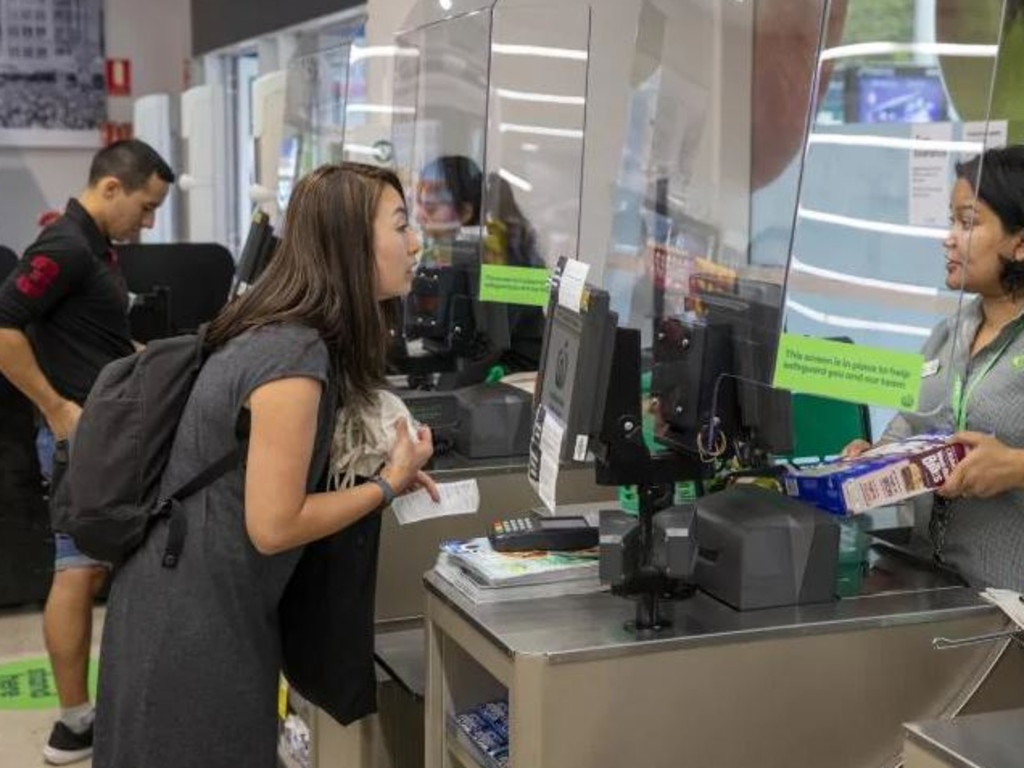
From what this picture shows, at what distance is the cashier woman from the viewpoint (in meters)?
2.01

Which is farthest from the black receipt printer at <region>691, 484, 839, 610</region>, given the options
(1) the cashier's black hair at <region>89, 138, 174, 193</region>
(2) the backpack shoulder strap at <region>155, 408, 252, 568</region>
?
(1) the cashier's black hair at <region>89, 138, 174, 193</region>

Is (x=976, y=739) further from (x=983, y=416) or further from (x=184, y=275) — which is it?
(x=184, y=275)

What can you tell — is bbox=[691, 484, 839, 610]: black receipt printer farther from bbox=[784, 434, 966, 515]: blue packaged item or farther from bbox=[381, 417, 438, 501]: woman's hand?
bbox=[381, 417, 438, 501]: woman's hand

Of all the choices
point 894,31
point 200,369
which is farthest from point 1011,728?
point 894,31

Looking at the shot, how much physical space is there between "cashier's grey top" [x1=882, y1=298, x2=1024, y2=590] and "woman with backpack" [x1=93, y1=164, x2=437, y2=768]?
85 centimetres

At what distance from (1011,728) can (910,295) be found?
806 mm

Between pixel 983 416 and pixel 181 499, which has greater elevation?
pixel 983 416

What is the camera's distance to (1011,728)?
4.98 ft

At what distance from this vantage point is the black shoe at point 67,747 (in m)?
3.45

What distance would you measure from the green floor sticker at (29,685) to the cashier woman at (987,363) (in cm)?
260

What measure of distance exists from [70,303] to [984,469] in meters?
2.45

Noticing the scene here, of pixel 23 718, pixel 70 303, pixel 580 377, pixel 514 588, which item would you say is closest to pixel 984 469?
pixel 580 377

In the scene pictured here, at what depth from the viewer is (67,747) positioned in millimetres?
3463

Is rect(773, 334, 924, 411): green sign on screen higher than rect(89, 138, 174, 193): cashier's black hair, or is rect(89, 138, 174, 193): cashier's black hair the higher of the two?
rect(89, 138, 174, 193): cashier's black hair
